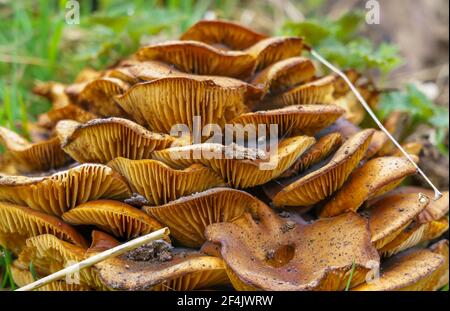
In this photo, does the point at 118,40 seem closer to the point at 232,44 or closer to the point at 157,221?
the point at 232,44

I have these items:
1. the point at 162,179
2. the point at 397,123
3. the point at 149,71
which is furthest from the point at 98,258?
the point at 397,123

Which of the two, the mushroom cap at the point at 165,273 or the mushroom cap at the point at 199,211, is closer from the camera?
the mushroom cap at the point at 165,273

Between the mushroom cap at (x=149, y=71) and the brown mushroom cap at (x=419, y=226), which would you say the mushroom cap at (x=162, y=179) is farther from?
the brown mushroom cap at (x=419, y=226)

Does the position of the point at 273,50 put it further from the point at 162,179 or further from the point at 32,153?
the point at 32,153

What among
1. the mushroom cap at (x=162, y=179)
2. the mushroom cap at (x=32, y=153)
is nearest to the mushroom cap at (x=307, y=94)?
the mushroom cap at (x=162, y=179)
